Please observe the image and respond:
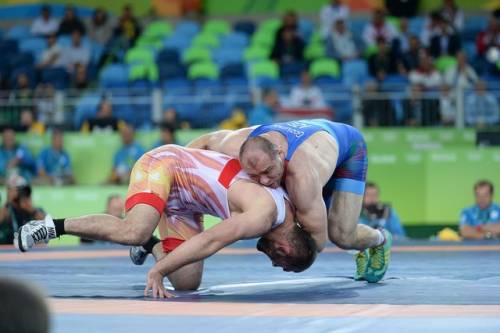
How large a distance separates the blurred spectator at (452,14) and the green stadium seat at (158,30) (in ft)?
12.3

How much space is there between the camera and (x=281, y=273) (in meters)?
6.45

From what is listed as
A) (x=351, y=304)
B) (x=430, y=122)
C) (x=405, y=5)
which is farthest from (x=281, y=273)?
(x=405, y=5)

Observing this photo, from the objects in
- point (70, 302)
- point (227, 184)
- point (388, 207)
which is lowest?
point (388, 207)

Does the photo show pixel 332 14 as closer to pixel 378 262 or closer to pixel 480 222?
pixel 480 222

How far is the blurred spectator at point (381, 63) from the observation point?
44.0 feet

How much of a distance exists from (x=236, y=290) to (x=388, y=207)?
13.9ft

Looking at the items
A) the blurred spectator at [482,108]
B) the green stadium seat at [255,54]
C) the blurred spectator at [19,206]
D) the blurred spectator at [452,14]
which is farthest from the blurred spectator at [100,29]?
the blurred spectator at [19,206]

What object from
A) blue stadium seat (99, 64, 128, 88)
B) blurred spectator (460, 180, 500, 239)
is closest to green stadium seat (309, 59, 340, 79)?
blue stadium seat (99, 64, 128, 88)

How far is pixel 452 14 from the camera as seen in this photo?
14.6m

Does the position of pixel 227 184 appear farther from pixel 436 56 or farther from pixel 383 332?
pixel 436 56

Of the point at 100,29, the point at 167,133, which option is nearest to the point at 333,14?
the point at 100,29

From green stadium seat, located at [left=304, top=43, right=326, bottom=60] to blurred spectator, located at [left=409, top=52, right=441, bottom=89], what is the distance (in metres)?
1.49

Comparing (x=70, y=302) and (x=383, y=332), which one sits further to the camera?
(x=70, y=302)

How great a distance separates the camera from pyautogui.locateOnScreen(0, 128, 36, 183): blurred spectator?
37.0 feet
